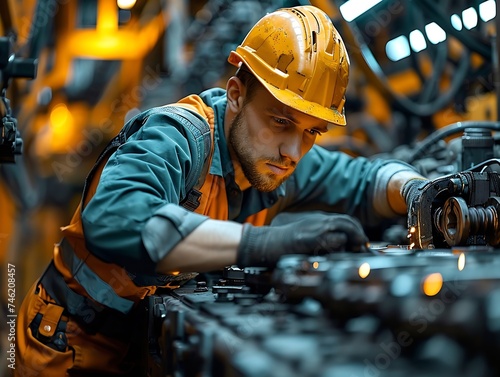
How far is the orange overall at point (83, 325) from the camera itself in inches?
93.0

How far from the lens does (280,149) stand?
231 cm

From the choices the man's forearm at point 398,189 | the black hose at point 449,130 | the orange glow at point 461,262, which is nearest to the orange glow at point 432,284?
the orange glow at point 461,262

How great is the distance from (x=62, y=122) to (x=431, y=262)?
6.01 metres

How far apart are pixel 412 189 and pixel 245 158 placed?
24.3 inches

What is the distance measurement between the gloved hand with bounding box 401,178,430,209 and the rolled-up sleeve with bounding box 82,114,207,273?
2.83 feet

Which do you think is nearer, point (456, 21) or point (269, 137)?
point (269, 137)

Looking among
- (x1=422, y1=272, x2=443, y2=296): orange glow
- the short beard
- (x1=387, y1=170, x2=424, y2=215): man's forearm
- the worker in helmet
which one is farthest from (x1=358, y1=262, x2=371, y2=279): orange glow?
(x1=387, y1=170, x2=424, y2=215): man's forearm

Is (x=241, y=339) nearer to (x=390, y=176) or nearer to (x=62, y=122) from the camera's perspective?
(x=390, y=176)

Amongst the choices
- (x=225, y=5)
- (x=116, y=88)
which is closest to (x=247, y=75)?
(x=225, y=5)

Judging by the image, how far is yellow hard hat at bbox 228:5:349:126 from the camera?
2.24m

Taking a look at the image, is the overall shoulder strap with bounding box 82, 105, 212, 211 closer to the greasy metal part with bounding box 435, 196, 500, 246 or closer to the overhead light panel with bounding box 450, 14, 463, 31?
the greasy metal part with bounding box 435, 196, 500, 246

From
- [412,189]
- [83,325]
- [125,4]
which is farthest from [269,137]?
[125,4]

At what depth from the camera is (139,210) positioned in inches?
68.9

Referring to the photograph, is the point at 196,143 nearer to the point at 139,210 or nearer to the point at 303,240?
the point at 139,210
